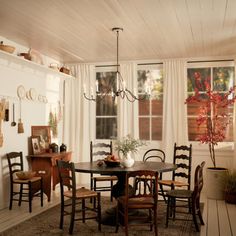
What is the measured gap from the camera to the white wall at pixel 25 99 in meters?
5.36

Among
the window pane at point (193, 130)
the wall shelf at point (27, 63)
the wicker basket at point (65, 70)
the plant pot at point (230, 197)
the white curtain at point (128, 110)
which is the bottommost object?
the plant pot at point (230, 197)

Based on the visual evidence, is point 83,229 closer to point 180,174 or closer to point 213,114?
point 180,174

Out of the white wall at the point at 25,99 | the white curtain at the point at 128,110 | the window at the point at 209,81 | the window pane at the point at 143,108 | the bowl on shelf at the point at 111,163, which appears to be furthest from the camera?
the window pane at the point at 143,108

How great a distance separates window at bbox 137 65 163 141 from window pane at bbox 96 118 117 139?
0.58 meters

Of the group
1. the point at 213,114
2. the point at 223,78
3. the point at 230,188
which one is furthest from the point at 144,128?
the point at 230,188

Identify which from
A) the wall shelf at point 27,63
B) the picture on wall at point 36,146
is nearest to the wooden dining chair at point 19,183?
the picture on wall at point 36,146

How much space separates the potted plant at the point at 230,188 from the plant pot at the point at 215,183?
0.15 m

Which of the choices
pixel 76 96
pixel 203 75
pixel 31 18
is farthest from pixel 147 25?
pixel 76 96

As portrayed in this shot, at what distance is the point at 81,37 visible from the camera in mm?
5262

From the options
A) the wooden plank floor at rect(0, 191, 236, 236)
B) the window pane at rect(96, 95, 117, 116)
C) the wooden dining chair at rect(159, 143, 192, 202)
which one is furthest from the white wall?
the wooden dining chair at rect(159, 143, 192, 202)

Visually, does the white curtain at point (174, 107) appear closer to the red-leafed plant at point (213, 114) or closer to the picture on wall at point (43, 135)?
the red-leafed plant at point (213, 114)

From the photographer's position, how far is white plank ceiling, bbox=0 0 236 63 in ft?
12.6

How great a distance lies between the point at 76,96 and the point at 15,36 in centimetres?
233

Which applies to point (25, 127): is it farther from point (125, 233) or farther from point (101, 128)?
point (125, 233)
